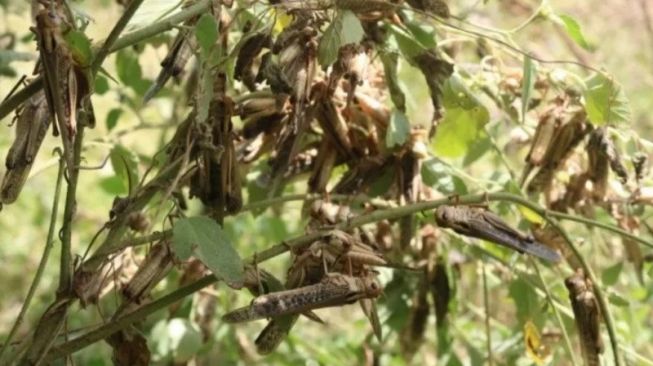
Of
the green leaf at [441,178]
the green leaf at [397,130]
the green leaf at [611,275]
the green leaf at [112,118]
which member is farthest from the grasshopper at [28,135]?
the green leaf at [611,275]

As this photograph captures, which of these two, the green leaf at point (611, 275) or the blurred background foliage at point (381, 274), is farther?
the green leaf at point (611, 275)

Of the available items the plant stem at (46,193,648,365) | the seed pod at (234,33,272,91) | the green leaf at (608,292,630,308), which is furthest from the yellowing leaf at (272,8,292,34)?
the green leaf at (608,292,630,308)

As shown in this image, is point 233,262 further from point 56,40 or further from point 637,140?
point 637,140

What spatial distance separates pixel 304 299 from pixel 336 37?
19cm

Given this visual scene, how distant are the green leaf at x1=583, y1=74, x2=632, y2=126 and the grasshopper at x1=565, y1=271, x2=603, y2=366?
141mm

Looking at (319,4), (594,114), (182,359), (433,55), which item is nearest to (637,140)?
(594,114)

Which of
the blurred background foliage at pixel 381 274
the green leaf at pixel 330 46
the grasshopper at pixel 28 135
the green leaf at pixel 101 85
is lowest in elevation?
the blurred background foliage at pixel 381 274

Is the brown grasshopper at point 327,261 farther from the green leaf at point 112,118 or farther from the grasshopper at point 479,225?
the green leaf at point 112,118

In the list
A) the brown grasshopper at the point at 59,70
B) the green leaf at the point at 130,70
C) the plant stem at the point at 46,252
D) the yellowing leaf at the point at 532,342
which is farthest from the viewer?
the green leaf at the point at 130,70

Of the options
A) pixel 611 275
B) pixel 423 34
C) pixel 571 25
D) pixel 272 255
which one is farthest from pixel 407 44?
pixel 611 275

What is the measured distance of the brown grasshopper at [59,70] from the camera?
0.68 metres

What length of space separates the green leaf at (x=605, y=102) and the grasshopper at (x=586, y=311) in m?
0.14

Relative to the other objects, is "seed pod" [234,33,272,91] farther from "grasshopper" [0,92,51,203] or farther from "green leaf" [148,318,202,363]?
"green leaf" [148,318,202,363]

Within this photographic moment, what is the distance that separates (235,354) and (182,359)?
0.81ft
